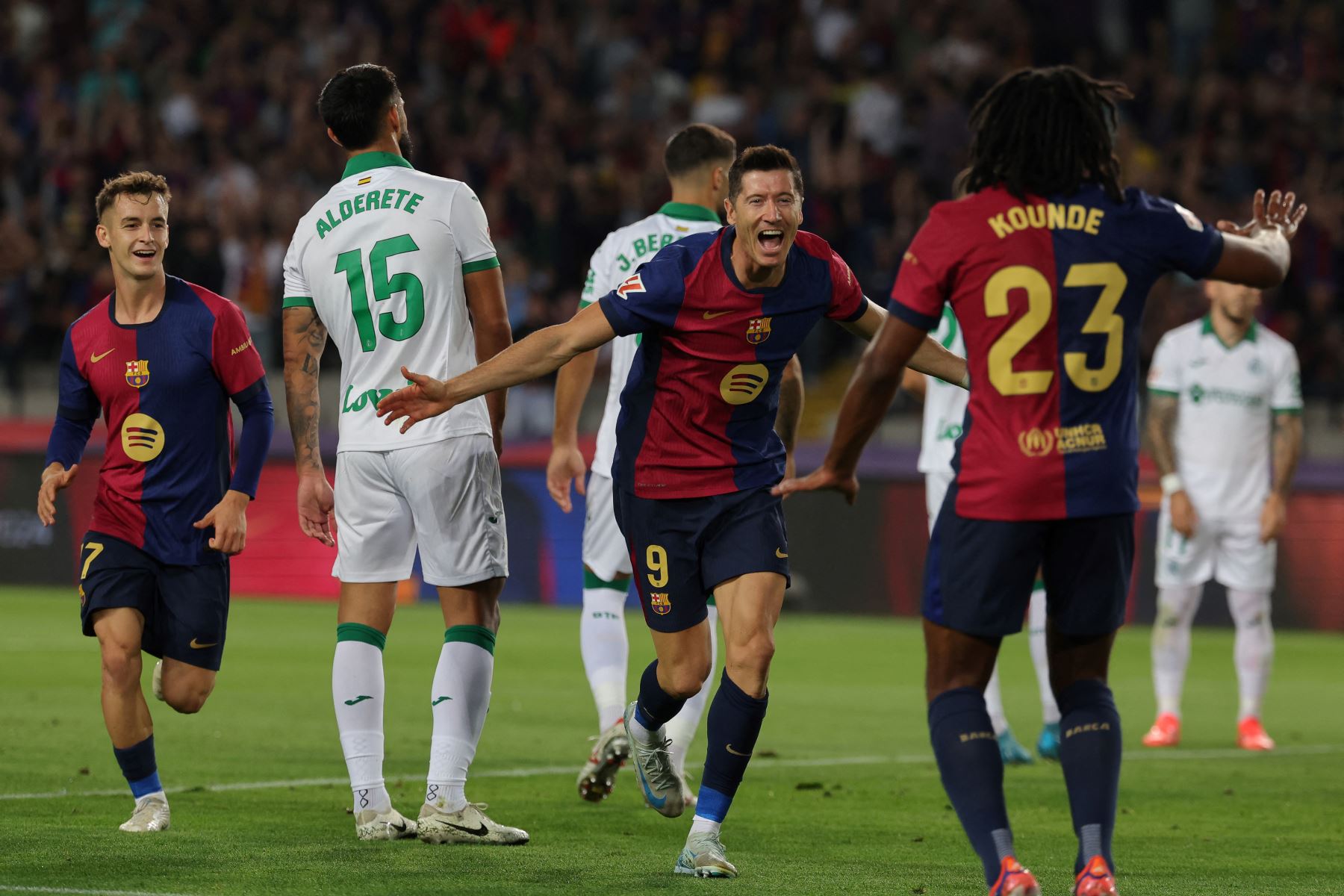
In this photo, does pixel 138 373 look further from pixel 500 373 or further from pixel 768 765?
pixel 768 765

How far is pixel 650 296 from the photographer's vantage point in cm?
619

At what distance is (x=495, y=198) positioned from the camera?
22.0 meters

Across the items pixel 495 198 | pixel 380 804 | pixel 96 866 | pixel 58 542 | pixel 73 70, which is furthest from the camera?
pixel 73 70

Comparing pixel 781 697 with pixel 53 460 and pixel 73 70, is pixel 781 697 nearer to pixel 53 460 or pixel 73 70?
pixel 53 460

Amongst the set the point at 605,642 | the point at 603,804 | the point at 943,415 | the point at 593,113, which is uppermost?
the point at 593,113

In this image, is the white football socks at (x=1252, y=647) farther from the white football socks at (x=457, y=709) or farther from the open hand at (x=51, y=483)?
the open hand at (x=51, y=483)

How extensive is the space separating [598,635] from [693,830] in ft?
7.53

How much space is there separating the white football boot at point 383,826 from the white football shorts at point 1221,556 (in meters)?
5.72

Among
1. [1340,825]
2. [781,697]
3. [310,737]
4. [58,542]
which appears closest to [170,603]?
[310,737]

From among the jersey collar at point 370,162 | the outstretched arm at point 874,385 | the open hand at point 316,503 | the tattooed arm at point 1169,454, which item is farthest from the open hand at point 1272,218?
the tattooed arm at point 1169,454

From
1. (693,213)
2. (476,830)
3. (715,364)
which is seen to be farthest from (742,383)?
(693,213)

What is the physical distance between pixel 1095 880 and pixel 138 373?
12.6ft

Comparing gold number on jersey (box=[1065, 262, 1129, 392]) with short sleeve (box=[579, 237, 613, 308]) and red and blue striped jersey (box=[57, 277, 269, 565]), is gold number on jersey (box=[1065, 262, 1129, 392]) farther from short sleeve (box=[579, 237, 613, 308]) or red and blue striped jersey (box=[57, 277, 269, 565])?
short sleeve (box=[579, 237, 613, 308])

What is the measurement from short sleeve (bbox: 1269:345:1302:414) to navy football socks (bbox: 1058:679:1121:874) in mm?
6461
